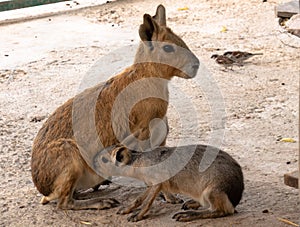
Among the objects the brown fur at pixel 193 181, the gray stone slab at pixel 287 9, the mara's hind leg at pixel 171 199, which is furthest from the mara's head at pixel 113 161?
the gray stone slab at pixel 287 9

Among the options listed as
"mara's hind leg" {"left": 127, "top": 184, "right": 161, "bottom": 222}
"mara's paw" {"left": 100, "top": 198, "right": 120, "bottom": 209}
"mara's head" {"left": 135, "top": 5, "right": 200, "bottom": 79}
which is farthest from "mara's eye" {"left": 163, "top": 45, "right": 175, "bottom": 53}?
"mara's paw" {"left": 100, "top": 198, "right": 120, "bottom": 209}

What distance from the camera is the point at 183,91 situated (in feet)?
23.6

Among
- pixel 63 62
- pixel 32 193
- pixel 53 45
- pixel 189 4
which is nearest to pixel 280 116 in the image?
pixel 32 193

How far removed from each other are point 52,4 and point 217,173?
23.1 feet

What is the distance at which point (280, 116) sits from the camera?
641 cm

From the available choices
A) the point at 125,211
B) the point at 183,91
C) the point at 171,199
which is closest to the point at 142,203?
the point at 125,211

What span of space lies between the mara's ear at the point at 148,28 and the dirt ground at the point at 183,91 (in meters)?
1.06

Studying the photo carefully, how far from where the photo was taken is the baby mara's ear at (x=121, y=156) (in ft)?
15.4

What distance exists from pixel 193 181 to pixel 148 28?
106 centimetres

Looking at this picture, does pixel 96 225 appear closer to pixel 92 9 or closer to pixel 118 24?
pixel 118 24

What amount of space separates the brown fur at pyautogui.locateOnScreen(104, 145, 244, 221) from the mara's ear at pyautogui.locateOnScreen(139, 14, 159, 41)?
0.74m

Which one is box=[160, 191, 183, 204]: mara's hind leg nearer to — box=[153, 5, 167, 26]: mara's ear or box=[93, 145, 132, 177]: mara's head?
box=[93, 145, 132, 177]: mara's head

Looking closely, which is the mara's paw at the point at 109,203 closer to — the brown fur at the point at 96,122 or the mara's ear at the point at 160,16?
the brown fur at the point at 96,122

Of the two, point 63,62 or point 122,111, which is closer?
point 122,111
